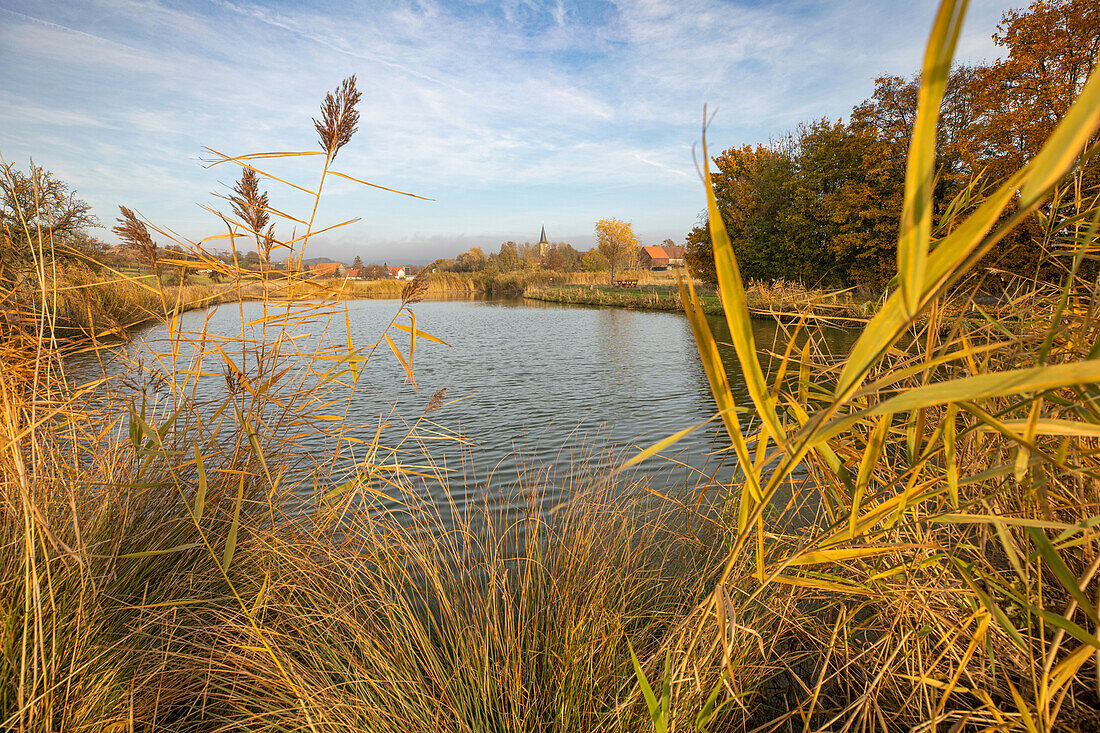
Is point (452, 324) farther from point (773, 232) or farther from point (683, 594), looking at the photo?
point (683, 594)

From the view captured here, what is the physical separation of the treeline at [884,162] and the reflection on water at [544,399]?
5.05 metres

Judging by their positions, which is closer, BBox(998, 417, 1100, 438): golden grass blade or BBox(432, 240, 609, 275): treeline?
BBox(998, 417, 1100, 438): golden grass blade

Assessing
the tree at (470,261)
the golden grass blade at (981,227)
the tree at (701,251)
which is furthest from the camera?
the tree at (470,261)

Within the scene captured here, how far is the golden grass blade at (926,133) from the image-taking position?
1.35ft

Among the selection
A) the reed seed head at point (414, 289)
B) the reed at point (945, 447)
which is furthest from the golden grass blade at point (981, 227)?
the reed seed head at point (414, 289)

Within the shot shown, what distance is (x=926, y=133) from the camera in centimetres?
43

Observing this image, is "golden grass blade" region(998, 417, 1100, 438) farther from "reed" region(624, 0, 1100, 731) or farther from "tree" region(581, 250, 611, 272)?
"tree" region(581, 250, 611, 272)

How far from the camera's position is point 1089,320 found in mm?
1036

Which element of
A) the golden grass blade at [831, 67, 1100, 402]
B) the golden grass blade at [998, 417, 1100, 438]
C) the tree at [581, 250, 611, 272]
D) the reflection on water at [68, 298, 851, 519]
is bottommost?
the reflection on water at [68, 298, 851, 519]

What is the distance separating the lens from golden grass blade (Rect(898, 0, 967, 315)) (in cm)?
41

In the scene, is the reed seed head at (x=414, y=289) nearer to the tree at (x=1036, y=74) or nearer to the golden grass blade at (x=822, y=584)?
the golden grass blade at (x=822, y=584)

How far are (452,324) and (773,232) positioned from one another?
16.3 m

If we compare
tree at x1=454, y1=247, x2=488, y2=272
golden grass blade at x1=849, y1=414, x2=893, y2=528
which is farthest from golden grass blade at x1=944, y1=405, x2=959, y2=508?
tree at x1=454, y1=247, x2=488, y2=272

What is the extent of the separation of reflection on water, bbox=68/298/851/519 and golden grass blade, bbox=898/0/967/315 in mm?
1742
